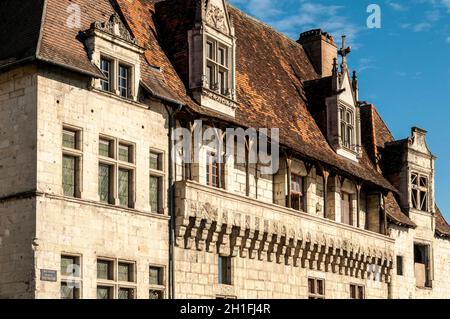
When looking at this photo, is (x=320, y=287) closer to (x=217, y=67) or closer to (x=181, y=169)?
(x=181, y=169)

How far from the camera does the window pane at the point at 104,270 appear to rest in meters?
24.5

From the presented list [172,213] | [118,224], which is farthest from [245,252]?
[118,224]

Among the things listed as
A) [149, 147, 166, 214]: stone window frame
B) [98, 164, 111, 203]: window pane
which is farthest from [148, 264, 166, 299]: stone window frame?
[98, 164, 111, 203]: window pane

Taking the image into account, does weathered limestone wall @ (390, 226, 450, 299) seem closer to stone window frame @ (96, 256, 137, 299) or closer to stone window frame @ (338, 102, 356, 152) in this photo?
stone window frame @ (338, 102, 356, 152)

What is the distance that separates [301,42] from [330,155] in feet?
27.6

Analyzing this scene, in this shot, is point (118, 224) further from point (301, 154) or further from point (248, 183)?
point (301, 154)

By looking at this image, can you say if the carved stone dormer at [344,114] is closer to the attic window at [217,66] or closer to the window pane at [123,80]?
the attic window at [217,66]

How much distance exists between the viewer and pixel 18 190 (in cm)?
2334

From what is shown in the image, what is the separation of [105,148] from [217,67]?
5734 millimetres

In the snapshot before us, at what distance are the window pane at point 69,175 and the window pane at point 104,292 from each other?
7.59 ft

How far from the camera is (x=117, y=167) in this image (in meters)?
25.4

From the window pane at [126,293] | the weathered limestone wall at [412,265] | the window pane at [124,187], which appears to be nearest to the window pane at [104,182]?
the window pane at [124,187]

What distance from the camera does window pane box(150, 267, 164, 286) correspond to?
26109 millimetres

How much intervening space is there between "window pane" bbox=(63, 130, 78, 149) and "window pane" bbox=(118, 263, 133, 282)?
3163 mm
